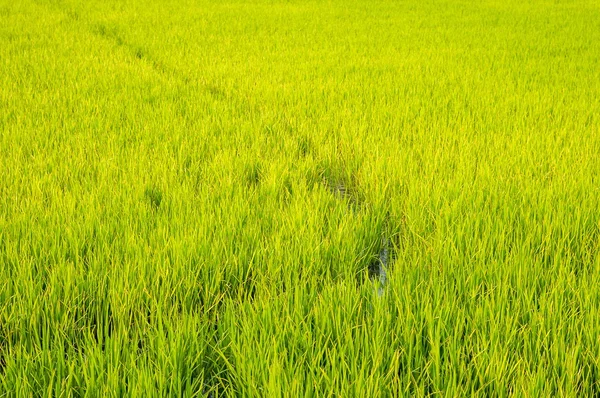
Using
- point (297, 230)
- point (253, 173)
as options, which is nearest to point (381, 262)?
point (297, 230)

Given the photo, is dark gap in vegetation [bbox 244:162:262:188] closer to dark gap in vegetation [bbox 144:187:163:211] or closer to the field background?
the field background

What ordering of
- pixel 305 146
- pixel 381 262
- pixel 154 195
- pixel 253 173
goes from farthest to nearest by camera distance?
pixel 305 146 → pixel 253 173 → pixel 154 195 → pixel 381 262

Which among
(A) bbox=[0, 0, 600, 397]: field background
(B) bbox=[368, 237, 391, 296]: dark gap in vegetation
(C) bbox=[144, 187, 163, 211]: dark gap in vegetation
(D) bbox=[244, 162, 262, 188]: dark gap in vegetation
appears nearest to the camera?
(A) bbox=[0, 0, 600, 397]: field background

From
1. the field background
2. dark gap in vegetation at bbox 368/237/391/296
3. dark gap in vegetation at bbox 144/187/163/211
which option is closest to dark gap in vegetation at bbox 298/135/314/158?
the field background

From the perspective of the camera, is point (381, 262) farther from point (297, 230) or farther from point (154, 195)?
point (154, 195)

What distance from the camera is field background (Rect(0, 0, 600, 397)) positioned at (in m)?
1.04

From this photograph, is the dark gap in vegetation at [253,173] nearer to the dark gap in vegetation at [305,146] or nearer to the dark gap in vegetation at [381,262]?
the dark gap in vegetation at [305,146]

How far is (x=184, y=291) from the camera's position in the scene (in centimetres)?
138

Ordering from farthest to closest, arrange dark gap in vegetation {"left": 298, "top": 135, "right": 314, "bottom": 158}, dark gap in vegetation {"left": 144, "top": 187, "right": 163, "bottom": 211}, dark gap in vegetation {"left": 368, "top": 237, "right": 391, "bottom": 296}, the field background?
dark gap in vegetation {"left": 298, "top": 135, "right": 314, "bottom": 158} → dark gap in vegetation {"left": 144, "top": 187, "right": 163, "bottom": 211} → dark gap in vegetation {"left": 368, "top": 237, "right": 391, "bottom": 296} → the field background

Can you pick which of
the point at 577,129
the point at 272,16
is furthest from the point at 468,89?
the point at 272,16

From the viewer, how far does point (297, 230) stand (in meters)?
1.66

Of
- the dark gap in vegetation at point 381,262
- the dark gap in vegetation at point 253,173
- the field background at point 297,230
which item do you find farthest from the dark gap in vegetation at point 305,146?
the dark gap in vegetation at point 381,262

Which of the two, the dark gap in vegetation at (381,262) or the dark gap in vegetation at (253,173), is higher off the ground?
the dark gap in vegetation at (253,173)

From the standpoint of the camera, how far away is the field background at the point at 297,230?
41.0 inches
